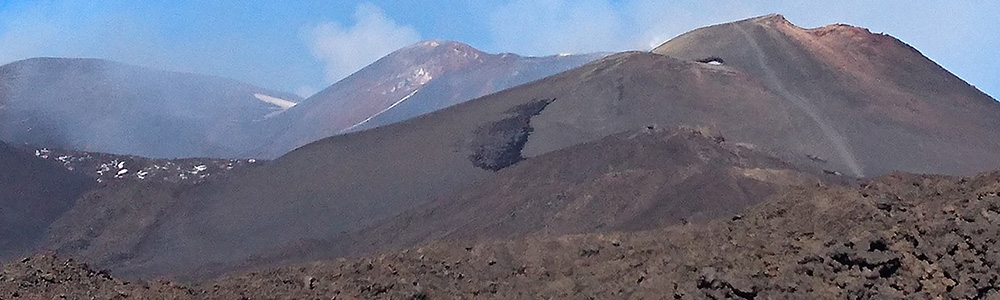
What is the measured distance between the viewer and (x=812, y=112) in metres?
58.1

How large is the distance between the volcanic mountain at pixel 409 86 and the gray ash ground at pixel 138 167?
38.3 m

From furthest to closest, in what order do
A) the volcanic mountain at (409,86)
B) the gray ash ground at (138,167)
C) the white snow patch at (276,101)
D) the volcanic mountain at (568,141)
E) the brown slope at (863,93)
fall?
the white snow patch at (276,101)
the volcanic mountain at (409,86)
the gray ash ground at (138,167)
the brown slope at (863,93)
the volcanic mountain at (568,141)

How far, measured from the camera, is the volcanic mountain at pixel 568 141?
4794cm

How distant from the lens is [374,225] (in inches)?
1784

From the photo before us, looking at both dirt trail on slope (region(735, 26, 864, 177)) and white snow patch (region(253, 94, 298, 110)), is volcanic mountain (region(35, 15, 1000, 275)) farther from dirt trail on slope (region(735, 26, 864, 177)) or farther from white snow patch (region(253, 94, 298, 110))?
white snow patch (region(253, 94, 298, 110))

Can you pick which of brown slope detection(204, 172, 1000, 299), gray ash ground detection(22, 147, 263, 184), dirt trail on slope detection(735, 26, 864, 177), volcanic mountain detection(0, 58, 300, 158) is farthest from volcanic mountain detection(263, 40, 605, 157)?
brown slope detection(204, 172, 1000, 299)

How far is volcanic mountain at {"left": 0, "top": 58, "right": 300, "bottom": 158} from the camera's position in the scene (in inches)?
3967

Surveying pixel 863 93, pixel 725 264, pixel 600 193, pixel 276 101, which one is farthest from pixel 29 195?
pixel 276 101

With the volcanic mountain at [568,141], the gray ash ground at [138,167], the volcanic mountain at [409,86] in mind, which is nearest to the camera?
the volcanic mountain at [568,141]

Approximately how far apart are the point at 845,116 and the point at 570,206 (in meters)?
24.8

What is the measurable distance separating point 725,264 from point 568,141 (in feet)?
127

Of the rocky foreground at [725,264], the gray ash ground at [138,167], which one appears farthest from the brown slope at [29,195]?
the rocky foreground at [725,264]

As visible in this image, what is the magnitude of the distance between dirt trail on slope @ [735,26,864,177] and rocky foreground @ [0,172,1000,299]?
33921 mm

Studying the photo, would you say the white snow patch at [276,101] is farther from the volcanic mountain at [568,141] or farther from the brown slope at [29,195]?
the volcanic mountain at [568,141]
